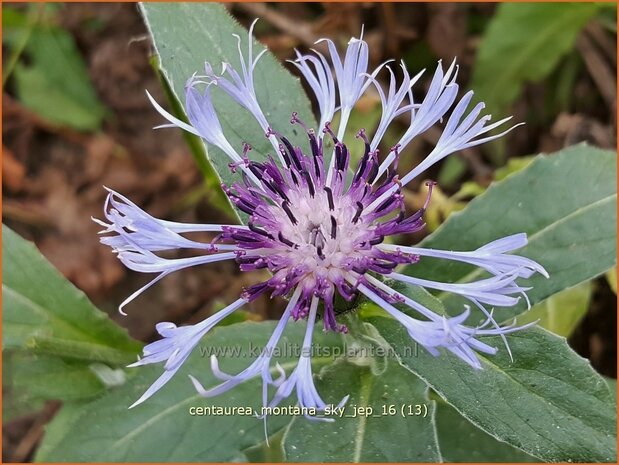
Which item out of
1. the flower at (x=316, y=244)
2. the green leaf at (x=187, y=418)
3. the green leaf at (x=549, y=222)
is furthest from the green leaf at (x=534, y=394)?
the green leaf at (x=187, y=418)

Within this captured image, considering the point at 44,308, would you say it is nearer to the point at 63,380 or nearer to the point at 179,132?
the point at 63,380

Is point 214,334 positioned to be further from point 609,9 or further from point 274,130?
point 609,9

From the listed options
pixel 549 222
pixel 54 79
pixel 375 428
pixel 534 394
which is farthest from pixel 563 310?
pixel 54 79

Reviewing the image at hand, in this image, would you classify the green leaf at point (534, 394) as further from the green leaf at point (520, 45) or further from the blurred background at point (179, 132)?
the green leaf at point (520, 45)

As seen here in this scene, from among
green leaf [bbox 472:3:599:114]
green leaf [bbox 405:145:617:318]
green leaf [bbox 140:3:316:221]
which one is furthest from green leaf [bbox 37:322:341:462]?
green leaf [bbox 472:3:599:114]

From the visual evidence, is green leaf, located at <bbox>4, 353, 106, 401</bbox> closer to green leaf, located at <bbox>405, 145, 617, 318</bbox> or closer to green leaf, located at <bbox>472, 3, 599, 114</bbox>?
green leaf, located at <bbox>405, 145, 617, 318</bbox>
